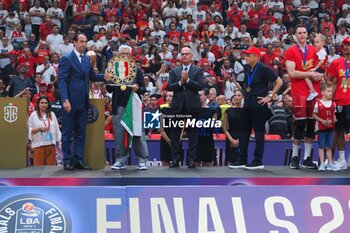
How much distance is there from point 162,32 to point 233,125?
860 cm

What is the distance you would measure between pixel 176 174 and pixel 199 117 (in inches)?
53.7

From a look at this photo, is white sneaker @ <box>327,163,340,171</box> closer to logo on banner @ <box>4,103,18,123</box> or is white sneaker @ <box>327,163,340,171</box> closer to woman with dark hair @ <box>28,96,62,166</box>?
woman with dark hair @ <box>28,96,62,166</box>

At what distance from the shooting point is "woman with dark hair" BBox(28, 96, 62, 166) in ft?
41.5

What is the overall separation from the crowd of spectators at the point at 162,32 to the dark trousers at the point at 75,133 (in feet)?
17.1

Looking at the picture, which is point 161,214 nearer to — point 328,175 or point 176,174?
point 176,174

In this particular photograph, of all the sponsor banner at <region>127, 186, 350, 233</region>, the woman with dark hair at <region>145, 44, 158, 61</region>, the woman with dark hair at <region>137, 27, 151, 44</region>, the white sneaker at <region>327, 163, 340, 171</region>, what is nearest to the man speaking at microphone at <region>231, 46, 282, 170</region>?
the white sneaker at <region>327, 163, 340, 171</region>

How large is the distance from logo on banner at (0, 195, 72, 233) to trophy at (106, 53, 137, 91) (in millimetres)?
3355

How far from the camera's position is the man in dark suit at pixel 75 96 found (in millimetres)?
11344

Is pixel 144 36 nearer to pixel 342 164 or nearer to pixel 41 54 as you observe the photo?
pixel 41 54

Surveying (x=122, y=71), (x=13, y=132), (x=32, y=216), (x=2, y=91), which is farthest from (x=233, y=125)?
(x=2, y=91)

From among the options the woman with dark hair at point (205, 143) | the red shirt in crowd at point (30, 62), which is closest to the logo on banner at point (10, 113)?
the woman with dark hair at point (205, 143)

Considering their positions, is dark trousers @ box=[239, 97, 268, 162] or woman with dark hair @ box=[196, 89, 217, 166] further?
woman with dark hair @ box=[196, 89, 217, 166]

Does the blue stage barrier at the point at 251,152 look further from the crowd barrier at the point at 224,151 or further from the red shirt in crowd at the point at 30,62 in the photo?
the red shirt in crowd at the point at 30,62

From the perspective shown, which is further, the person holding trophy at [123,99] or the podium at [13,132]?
the podium at [13,132]
